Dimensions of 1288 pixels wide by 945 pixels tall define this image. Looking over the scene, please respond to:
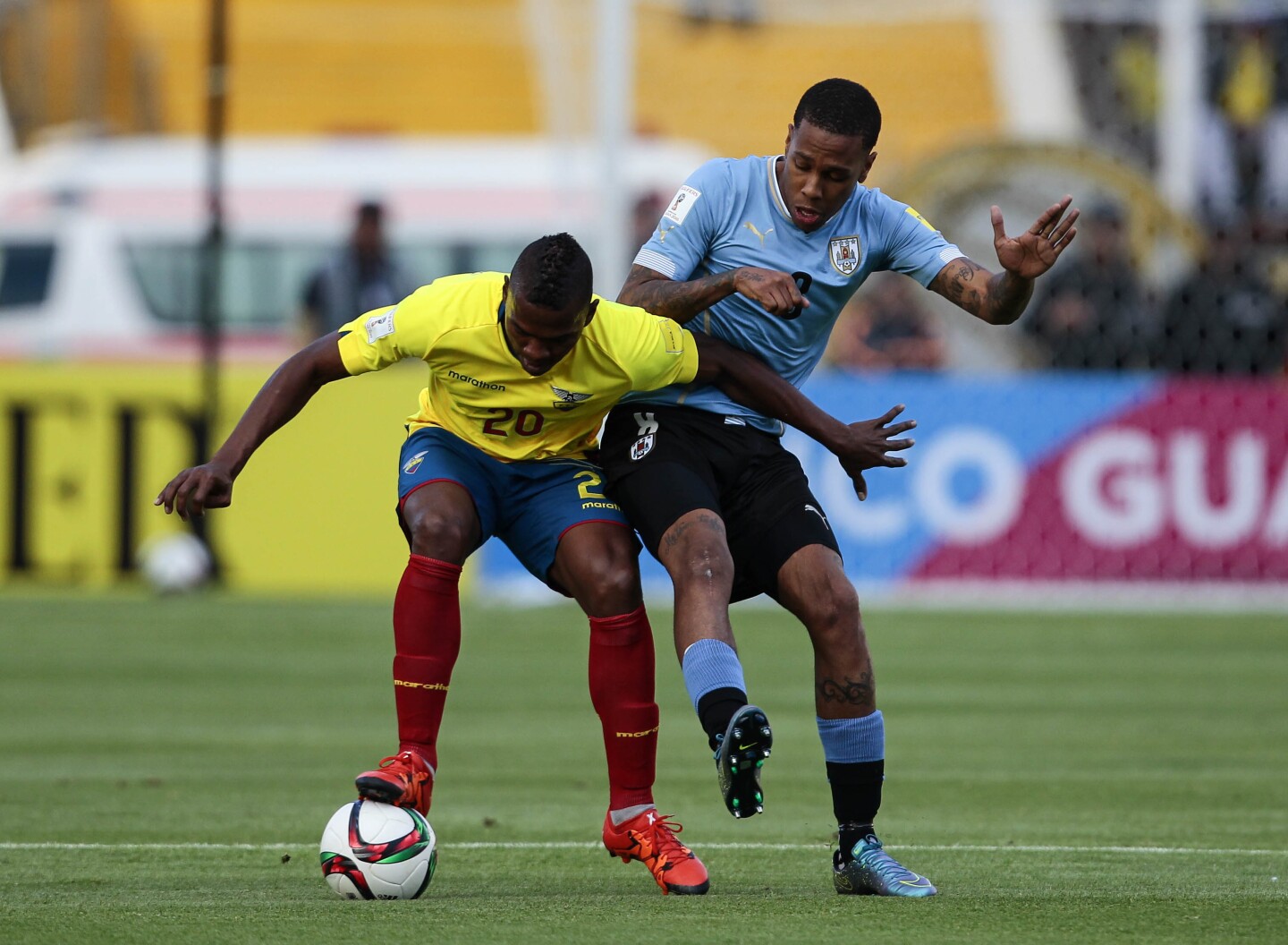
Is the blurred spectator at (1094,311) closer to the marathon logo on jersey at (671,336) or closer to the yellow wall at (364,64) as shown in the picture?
the marathon logo on jersey at (671,336)

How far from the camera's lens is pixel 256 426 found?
6.02 m

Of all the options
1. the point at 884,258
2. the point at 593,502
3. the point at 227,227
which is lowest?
the point at 593,502

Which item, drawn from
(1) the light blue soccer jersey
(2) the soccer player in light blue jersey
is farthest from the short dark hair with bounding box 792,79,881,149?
(1) the light blue soccer jersey

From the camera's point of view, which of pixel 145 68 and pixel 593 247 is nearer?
pixel 593 247

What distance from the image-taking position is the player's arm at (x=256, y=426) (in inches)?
231

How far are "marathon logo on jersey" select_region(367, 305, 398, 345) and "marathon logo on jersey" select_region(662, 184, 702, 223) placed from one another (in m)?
0.84

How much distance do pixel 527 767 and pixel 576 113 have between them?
47.1ft

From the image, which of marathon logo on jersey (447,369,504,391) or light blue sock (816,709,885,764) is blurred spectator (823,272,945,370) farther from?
light blue sock (816,709,885,764)

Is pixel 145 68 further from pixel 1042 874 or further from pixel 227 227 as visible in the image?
pixel 1042 874

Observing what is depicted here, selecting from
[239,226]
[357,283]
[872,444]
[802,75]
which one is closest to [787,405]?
[872,444]

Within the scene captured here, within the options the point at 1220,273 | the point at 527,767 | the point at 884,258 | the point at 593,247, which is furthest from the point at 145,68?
the point at 884,258

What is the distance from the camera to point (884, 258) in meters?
6.52

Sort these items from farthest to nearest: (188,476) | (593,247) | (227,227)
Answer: (227,227)
(593,247)
(188,476)

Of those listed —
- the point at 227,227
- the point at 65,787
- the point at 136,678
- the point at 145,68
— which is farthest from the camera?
the point at 145,68
